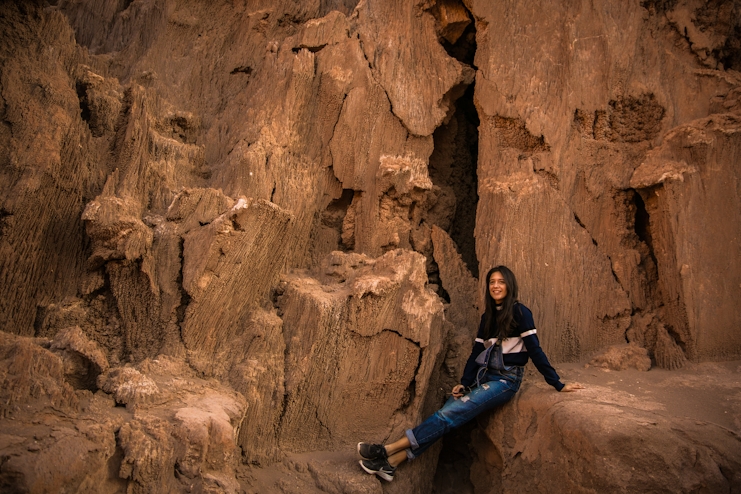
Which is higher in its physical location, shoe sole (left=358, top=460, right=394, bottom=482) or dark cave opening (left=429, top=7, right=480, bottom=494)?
dark cave opening (left=429, top=7, right=480, bottom=494)

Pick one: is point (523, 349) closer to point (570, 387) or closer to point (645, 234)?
point (570, 387)

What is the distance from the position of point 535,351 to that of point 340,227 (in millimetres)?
1942

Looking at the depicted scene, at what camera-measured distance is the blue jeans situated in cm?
343

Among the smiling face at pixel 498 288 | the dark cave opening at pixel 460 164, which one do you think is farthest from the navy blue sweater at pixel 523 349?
the dark cave opening at pixel 460 164

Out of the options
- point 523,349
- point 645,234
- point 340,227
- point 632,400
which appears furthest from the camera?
point 340,227

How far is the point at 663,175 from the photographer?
3.92 metres

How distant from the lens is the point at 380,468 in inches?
133

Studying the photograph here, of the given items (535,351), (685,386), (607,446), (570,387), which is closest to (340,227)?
(535,351)

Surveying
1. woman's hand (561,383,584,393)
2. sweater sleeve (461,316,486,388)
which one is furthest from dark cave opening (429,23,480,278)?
woman's hand (561,383,584,393)

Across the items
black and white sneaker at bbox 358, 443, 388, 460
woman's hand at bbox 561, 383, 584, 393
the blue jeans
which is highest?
woman's hand at bbox 561, 383, 584, 393

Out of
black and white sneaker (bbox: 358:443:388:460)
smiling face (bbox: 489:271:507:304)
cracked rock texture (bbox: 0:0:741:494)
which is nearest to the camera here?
cracked rock texture (bbox: 0:0:741:494)

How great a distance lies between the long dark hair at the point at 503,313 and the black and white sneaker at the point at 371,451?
100 centimetres

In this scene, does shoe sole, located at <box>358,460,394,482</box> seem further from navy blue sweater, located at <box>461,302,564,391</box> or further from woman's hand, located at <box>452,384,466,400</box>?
navy blue sweater, located at <box>461,302,564,391</box>

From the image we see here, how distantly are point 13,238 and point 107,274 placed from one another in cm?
57
